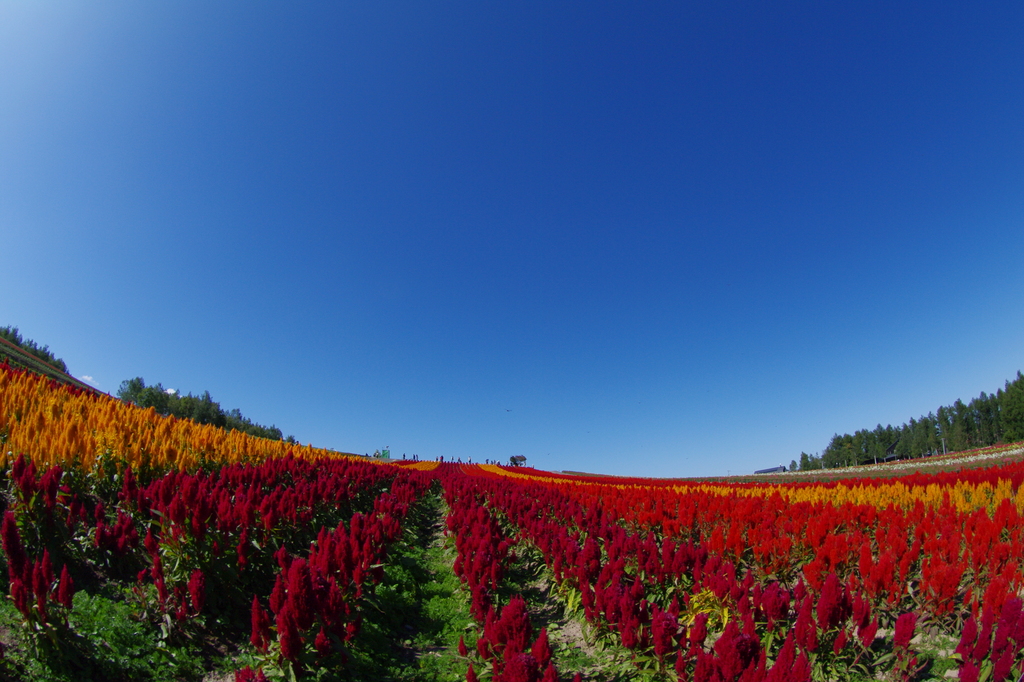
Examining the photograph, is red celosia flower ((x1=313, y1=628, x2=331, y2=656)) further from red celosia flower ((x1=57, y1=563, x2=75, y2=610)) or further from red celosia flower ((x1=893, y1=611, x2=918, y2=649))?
red celosia flower ((x1=893, y1=611, x2=918, y2=649))

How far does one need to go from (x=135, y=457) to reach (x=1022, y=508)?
13189mm

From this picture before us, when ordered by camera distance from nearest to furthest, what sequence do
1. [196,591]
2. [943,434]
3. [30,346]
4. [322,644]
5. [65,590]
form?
[65,590]
[322,644]
[196,591]
[30,346]
[943,434]

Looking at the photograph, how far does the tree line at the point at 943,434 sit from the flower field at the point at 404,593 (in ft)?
277

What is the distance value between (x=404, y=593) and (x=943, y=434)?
10816 cm

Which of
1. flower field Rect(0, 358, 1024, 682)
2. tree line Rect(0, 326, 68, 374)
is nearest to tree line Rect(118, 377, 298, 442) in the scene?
tree line Rect(0, 326, 68, 374)

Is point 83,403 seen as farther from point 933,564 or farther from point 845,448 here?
point 845,448

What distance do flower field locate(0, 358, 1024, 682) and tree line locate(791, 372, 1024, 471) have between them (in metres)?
84.4

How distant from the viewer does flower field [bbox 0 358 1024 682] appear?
2.81m

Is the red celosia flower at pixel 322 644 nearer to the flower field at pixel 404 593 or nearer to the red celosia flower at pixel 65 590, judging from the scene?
the flower field at pixel 404 593

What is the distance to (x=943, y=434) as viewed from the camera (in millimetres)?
80688

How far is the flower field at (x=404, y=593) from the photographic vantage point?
111 inches

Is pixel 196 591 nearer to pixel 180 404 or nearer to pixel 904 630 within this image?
pixel 904 630

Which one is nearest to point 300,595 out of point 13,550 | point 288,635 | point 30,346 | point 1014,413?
point 288,635

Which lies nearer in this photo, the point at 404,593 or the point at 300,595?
the point at 300,595
